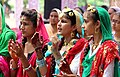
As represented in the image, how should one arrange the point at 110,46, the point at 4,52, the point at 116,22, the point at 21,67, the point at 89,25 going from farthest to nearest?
the point at 116,22
the point at 4,52
the point at 21,67
the point at 89,25
the point at 110,46

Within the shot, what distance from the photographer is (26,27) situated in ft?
11.0

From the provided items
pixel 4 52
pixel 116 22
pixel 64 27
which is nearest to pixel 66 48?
pixel 64 27

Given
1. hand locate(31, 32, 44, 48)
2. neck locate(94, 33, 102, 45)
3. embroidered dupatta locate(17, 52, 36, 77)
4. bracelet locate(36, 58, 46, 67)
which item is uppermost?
neck locate(94, 33, 102, 45)

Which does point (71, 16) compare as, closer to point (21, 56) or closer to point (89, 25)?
point (89, 25)

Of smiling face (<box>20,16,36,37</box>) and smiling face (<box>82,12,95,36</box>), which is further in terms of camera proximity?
smiling face (<box>20,16,36,37</box>)

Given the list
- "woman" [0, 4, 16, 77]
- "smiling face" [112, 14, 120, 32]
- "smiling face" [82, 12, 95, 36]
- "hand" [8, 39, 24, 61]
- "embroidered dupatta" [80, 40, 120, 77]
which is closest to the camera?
"embroidered dupatta" [80, 40, 120, 77]

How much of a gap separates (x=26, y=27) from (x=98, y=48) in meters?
0.82

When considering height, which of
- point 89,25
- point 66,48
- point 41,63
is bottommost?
point 41,63

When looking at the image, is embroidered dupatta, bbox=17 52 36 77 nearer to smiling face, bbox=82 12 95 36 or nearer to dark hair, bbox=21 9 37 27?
dark hair, bbox=21 9 37 27

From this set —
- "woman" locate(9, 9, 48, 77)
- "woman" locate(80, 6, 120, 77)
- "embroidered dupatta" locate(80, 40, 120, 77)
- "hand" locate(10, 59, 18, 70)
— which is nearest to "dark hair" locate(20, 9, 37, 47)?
"woman" locate(9, 9, 48, 77)

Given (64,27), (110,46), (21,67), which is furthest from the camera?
(21,67)

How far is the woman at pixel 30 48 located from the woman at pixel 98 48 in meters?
0.40

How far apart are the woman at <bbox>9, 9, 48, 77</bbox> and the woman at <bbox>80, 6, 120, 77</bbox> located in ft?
1.30

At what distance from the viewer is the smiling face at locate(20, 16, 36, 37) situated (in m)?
3.34
